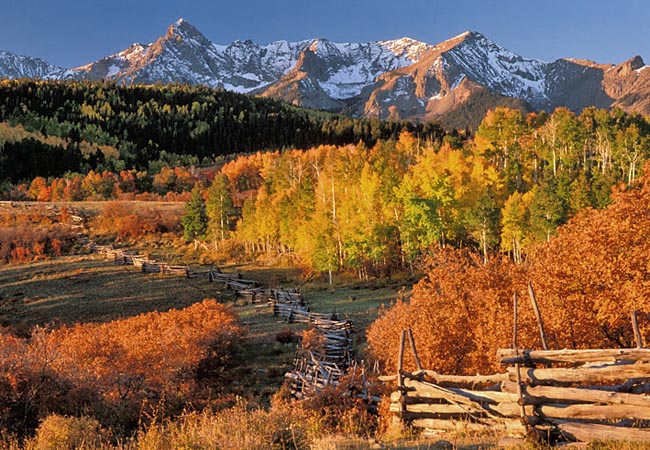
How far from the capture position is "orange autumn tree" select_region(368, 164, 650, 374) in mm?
17359

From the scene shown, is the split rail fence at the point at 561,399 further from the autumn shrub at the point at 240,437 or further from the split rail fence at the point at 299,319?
the split rail fence at the point at 299,319

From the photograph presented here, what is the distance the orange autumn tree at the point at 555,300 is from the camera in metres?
17.4

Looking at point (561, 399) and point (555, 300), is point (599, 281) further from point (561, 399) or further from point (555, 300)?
point (561, 399)

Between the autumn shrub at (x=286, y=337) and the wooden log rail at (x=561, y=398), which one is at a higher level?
the wooden log rail at (x=561, y=398)

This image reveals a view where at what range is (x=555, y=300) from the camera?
17.8m

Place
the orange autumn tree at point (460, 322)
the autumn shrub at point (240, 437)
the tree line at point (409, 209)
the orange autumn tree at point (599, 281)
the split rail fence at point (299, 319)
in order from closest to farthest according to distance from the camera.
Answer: the autumn shrub at point (240, 437) < the orange autumn tree at point (599, 281) < the orange autumn tree at point (460, 322) < the split rail fence at point (299, 319) < the tree line at point (409, 209)

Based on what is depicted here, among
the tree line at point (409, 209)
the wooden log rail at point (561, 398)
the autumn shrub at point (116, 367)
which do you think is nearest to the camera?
the wooden log rail at point (561, 398)

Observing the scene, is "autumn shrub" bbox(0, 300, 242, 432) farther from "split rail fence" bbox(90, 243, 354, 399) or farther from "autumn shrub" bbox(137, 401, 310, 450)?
"autumn shrub" bbox(137, 401, 310, 450)

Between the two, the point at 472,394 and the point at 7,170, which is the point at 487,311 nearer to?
the point at 472,394

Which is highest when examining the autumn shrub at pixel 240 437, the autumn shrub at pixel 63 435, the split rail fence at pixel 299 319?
the autumn shrub at pixel 240 437

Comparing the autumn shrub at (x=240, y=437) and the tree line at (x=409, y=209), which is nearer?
the autumn shrub at (x=240, y=437)

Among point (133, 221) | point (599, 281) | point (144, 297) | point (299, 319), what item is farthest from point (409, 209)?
point (133, 221)

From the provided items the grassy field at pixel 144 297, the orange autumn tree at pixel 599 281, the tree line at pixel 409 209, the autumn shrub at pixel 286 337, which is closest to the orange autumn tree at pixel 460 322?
the orange autumn tree at pixel 599 281

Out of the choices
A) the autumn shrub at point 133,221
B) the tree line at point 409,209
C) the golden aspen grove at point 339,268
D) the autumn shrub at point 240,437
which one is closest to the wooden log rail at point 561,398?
the golden aspen grove at point 339,268
